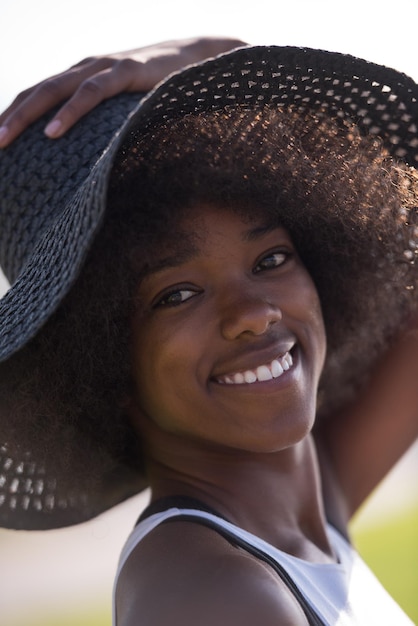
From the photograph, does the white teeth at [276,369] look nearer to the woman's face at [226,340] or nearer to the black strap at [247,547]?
the woman's face at [226,340]

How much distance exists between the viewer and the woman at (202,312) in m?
1.92

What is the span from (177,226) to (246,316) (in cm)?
25

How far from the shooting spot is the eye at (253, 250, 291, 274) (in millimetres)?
2141

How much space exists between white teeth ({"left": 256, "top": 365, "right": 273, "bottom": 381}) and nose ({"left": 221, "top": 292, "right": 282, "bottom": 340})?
0.08 metres

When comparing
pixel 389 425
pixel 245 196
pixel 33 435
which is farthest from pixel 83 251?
pixel 389 425

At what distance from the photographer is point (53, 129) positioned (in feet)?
7.30

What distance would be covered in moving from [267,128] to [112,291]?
1.69ft

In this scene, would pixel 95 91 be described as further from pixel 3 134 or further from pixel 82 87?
pixel 3 134

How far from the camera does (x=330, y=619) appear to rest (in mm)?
1959

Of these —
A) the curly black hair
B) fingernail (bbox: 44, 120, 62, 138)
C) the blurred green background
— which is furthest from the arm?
the blurred green background

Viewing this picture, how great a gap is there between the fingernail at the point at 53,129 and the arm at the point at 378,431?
4.23ft

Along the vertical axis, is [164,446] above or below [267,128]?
below

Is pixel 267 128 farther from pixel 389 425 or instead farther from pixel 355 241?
pixel 389 425

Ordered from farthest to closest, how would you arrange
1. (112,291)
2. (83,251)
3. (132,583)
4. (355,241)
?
(355,241) < (112,291) < (132,583) < (83,251)
